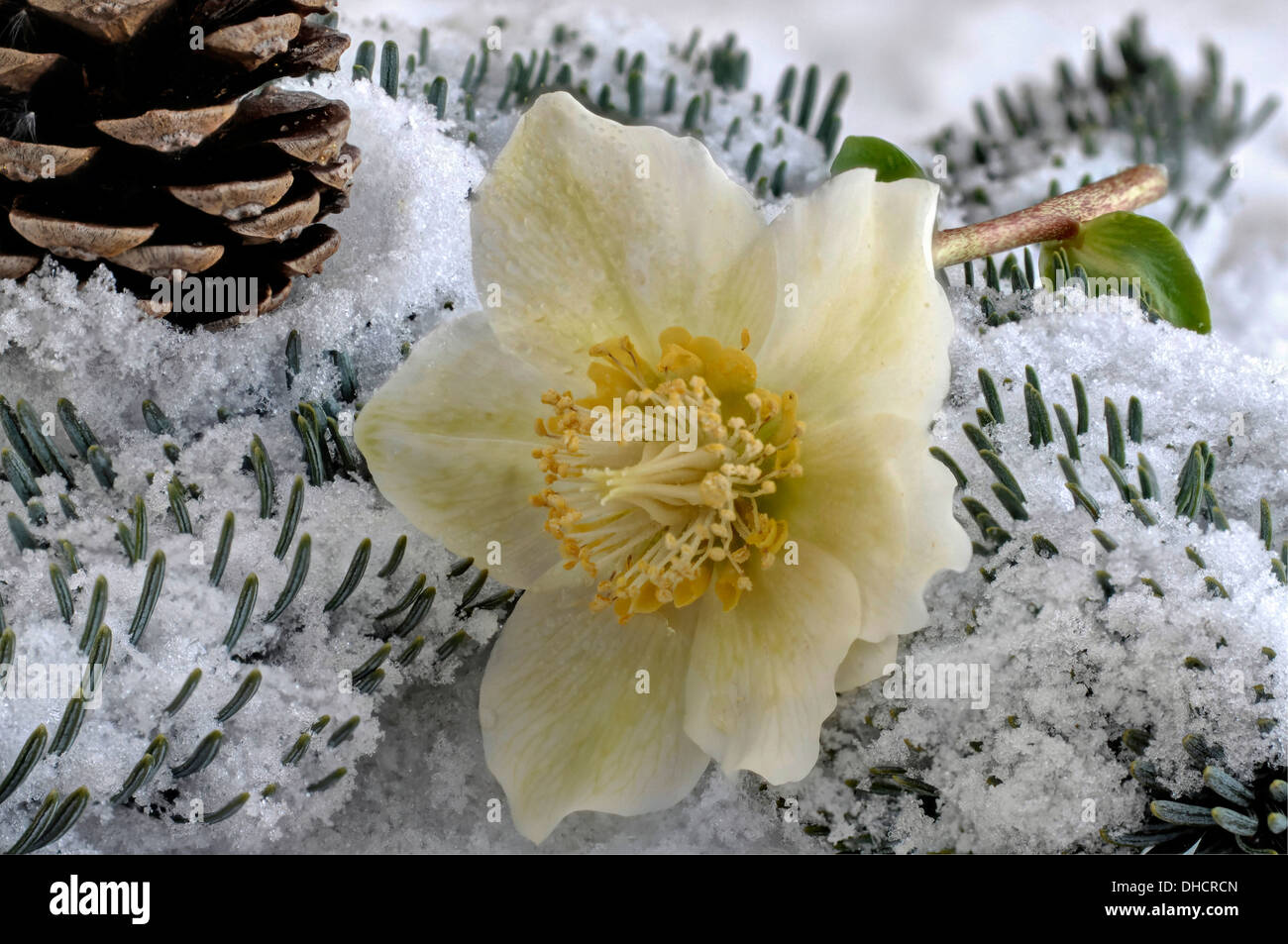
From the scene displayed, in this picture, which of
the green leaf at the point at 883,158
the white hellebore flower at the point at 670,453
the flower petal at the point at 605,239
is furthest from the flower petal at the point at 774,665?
the green leaf at the point at 883,158

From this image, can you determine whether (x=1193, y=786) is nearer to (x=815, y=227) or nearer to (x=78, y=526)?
(x=815, y=227)

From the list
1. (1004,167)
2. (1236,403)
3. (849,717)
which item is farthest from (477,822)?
(1004,167)

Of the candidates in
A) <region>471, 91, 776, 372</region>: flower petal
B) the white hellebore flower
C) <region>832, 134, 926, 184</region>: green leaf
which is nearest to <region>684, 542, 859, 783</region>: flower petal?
the white hellebore flower

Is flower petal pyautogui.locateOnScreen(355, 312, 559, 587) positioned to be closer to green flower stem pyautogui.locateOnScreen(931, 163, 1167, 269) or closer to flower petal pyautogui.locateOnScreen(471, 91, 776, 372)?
flower petal pyautogui.locateOnScreen(471, 91, 776, 372)

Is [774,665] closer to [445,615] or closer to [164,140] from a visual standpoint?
[445,615]

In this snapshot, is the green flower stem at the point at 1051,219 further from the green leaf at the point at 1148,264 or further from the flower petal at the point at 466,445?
the flower petal at the point at 466,445
